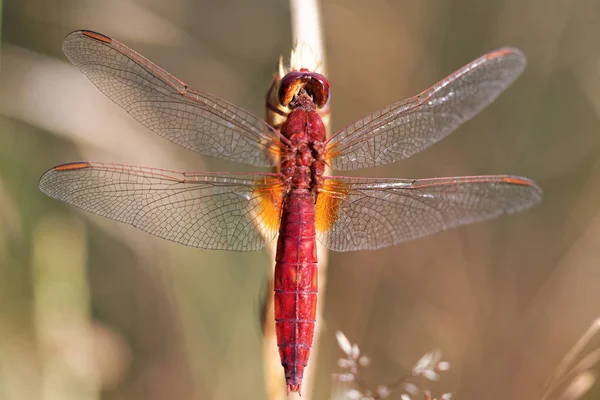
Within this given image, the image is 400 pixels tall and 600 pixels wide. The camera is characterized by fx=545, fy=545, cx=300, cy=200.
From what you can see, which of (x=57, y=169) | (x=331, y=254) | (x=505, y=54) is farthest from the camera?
(x=331, y=254)

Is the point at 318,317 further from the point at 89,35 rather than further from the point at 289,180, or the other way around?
the point at 89,35

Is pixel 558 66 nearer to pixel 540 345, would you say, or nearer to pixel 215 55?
pixel 540 345

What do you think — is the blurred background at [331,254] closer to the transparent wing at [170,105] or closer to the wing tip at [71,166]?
the wing tip at [71,166]

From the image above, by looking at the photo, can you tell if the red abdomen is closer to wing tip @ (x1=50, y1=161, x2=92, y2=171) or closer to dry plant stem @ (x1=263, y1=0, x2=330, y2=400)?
dry plant stem @ (x1=263, y1=0, x2=330, y2=400)

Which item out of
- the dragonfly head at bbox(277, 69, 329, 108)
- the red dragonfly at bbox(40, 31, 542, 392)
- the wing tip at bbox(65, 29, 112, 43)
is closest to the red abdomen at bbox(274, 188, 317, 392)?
the red dragonfly at bbox(40, 31, 542, 392)

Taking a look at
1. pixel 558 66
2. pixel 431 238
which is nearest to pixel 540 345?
pixel 431 238

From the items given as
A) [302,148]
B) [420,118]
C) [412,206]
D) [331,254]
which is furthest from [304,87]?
[331,254]
